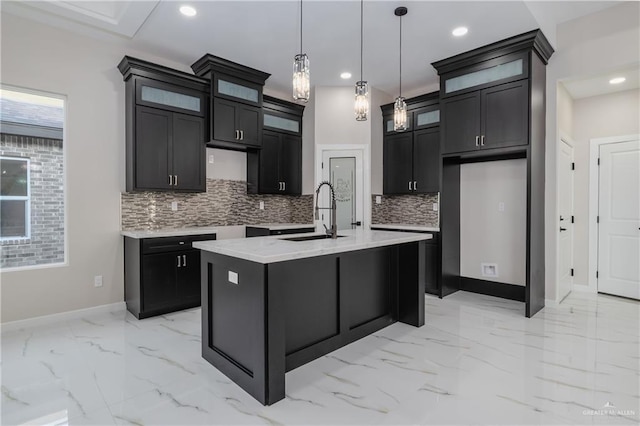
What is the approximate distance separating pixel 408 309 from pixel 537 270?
1.72 metres

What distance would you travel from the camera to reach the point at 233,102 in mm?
4574

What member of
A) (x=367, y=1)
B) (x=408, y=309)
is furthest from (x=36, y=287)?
(x=367, y=1)

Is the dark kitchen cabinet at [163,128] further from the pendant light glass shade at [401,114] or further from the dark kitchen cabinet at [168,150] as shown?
the pendant light glass shade at [401,114]

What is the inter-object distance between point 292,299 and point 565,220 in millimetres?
4022

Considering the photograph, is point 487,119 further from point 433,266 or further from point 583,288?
point 583,288

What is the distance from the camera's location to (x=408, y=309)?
3494 mm

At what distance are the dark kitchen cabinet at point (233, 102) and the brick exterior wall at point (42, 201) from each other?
1.70 m

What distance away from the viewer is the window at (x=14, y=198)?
3.46m

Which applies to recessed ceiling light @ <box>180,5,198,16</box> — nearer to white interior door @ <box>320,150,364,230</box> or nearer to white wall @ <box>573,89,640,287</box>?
white interior door @ <box>320,150,364,230</box>

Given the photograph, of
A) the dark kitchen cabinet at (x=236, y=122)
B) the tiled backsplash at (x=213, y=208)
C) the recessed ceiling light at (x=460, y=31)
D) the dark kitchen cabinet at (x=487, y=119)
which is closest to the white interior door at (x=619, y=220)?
the dark kitchen cabinet at (x=487, y=119)

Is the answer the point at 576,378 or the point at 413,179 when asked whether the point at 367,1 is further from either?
the point at 576,378

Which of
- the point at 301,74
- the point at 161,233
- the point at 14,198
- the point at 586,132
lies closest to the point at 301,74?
the point at 301,74

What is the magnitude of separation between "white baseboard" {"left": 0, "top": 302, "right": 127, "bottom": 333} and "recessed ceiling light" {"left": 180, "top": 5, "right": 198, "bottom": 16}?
3315 millimetres

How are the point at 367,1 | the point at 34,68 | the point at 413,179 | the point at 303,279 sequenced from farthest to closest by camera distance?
the point at 413,179
the point at 34,68
the point at 367,1
the point at 303,279
